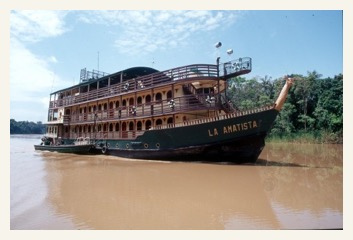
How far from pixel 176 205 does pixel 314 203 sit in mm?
2940

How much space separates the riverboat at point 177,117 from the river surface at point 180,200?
169 centimetres

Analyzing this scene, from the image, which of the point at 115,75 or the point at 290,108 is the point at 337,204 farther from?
the point at 290,108

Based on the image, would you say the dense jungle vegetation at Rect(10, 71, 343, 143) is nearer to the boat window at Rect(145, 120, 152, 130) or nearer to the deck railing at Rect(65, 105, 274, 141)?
the deck railing at Rect(65, 105, 274, 141)

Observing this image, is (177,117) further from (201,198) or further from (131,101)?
(201,198)

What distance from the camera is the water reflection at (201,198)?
4605 mm

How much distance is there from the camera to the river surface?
180 inches

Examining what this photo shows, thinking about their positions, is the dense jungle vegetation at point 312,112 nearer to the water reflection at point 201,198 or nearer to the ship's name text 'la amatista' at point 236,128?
the ship's name text 'la amatista' at point 236,128

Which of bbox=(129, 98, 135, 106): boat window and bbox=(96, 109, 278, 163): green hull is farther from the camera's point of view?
bbox=(129, 98, 135, 106): boat window

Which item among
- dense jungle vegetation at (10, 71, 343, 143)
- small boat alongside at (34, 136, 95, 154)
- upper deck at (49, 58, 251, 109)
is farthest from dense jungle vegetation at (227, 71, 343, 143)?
small boat alongside at (34, 136, 95, 154)

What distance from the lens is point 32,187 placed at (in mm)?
7383

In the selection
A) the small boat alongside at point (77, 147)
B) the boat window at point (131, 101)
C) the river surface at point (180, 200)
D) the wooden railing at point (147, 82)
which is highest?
the wooden railing at point (147, 82)

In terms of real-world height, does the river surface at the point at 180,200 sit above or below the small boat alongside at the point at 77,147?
below

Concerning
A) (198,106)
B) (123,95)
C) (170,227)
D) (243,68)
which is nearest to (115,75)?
(123,95)

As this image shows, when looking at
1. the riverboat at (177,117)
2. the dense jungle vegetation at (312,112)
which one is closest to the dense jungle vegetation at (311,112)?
the dense jungle vegetation at (312,112)
